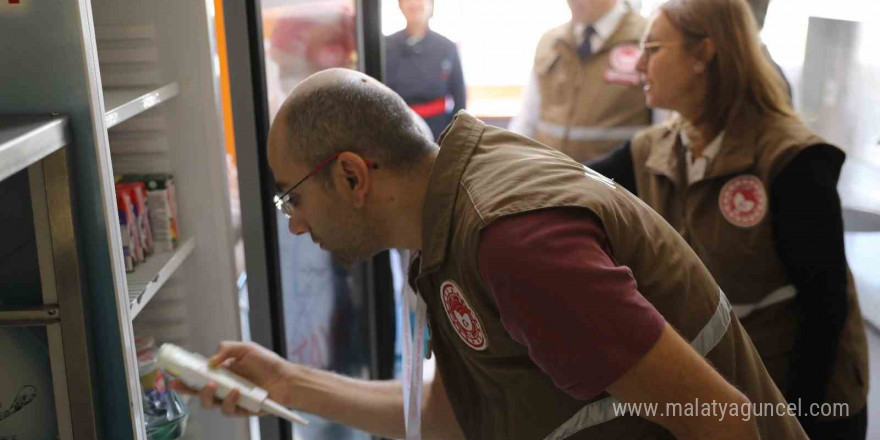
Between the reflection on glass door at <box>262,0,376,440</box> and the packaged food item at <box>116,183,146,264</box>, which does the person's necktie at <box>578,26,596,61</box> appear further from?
the packaged food item at <box>116,183,146,264</box>

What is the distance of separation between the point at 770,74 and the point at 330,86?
1040mm

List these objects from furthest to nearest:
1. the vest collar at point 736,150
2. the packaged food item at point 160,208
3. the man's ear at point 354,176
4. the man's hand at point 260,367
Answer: the vest collar at point 736,150
the packaged food item at point 160,208
the man's hand at point 260,367
the man's ear at point 354,176

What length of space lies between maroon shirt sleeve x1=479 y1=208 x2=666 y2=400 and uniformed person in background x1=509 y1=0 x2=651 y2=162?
1.67m

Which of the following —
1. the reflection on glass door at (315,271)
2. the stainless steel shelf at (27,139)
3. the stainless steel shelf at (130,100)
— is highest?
the stainless steel shelf at (27,139)

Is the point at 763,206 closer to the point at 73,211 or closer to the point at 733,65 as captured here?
the point at 733,65

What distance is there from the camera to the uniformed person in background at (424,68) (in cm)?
349

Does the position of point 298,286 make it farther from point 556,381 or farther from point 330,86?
point 556,381

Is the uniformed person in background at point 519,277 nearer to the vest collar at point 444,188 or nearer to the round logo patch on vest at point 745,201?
the vest collar at point 444,188

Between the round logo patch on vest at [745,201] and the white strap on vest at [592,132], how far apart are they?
32.4 inches

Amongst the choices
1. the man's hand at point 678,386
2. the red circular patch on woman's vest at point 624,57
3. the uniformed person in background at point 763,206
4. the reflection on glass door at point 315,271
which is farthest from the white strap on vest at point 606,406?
the red circular patch on woman's vest at point 624,57

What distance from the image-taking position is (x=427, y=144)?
51.8 inches

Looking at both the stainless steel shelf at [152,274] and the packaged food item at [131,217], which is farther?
the packaged food item at [131,217]

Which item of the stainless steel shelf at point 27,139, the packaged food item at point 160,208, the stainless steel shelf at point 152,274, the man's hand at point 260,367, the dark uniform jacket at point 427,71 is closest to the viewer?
the stainless steel shelf at point 27,139

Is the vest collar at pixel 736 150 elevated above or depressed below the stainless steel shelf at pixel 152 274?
above
